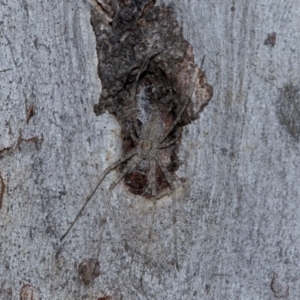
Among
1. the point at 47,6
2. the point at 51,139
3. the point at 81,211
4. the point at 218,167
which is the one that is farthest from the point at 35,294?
the point at 47,6

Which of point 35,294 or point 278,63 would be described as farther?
point 35,294

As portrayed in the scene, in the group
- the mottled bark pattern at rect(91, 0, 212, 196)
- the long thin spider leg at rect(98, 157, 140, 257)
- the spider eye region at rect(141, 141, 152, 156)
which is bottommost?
the long thin spider leg at rect(98, 157, 140, 257)

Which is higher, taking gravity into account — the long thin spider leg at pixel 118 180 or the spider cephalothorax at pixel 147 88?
the spider cephalothorax at pixel 147 88

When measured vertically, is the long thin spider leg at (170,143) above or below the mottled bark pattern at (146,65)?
below

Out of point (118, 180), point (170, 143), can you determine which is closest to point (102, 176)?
point (118, 180)

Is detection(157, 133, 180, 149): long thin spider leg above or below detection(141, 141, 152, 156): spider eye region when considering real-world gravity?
above

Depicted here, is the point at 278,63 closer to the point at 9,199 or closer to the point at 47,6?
Result: the point at 47,6

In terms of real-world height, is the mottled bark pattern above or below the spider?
above

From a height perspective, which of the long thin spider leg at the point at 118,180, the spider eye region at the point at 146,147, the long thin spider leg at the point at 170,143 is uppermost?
the long thin spider leg at the point at 170,143
